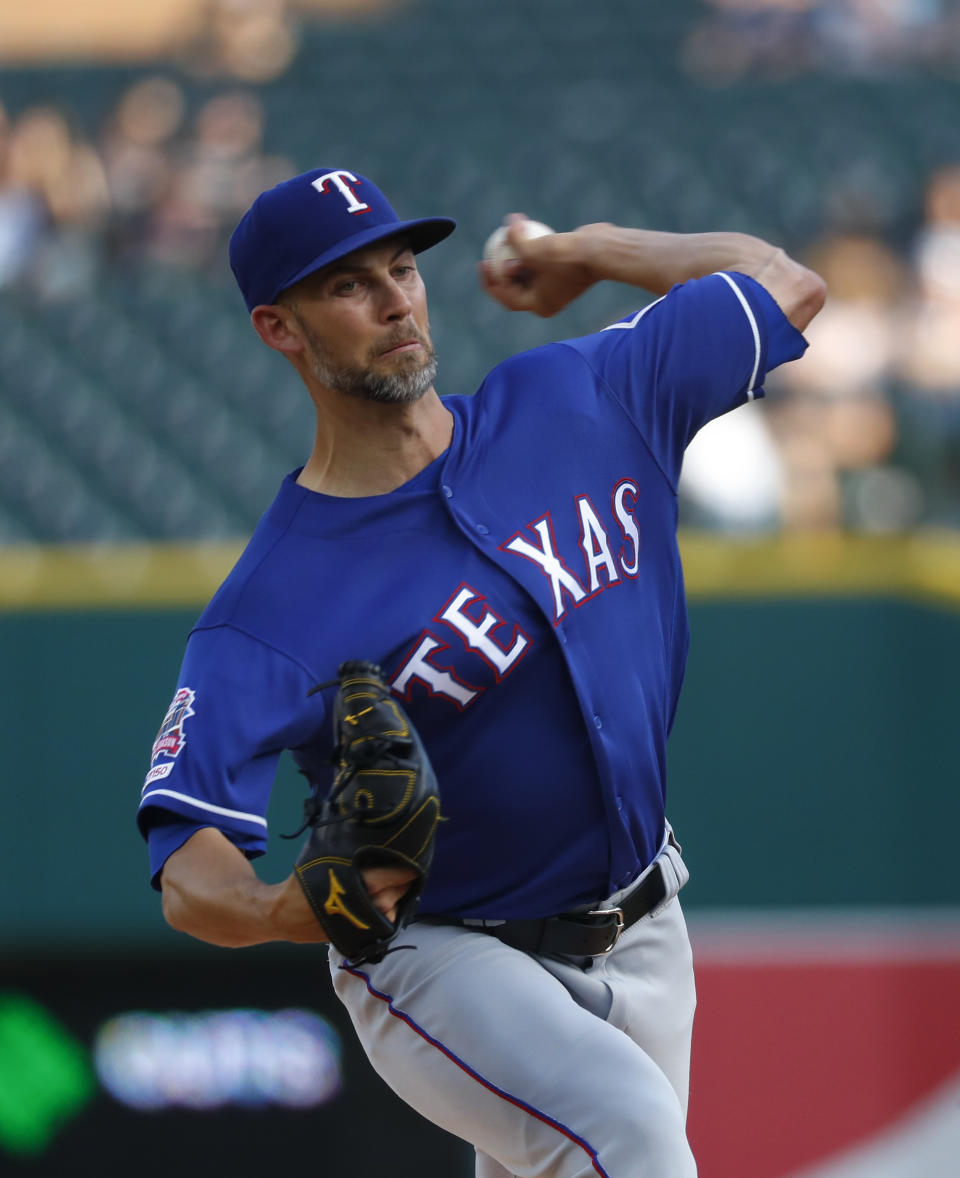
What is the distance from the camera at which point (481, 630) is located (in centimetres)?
258

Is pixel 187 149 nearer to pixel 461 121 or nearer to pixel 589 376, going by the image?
pixel 461 121

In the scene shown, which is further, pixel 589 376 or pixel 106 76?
pixel 106 76

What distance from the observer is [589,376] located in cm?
286

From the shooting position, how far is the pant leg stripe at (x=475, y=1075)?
Answer: 2.38 metres

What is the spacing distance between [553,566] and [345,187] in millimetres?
665

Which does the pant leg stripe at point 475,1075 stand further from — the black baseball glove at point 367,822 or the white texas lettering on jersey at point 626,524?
the white texas lettering on jersey at point 626,524

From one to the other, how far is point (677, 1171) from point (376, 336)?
128 centimetres

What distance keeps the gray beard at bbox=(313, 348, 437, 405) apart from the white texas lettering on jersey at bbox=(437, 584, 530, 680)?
1.04 feet

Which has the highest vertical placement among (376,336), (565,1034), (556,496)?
(376,336)

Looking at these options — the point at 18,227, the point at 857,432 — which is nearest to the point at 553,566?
the point at 857,432

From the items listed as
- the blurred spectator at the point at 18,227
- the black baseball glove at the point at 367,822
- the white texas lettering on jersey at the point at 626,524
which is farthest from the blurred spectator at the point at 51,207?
the black baseball glove at the point at 367,822

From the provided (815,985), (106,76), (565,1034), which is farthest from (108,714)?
(106,76)

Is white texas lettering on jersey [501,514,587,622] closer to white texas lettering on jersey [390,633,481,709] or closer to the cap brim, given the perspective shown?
white texas lettering on jersey [390,633,481,709]

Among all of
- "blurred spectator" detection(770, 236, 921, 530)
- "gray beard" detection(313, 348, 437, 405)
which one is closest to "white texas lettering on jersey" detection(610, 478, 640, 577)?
"gray beard" detection(313, 348, 437, 405)
